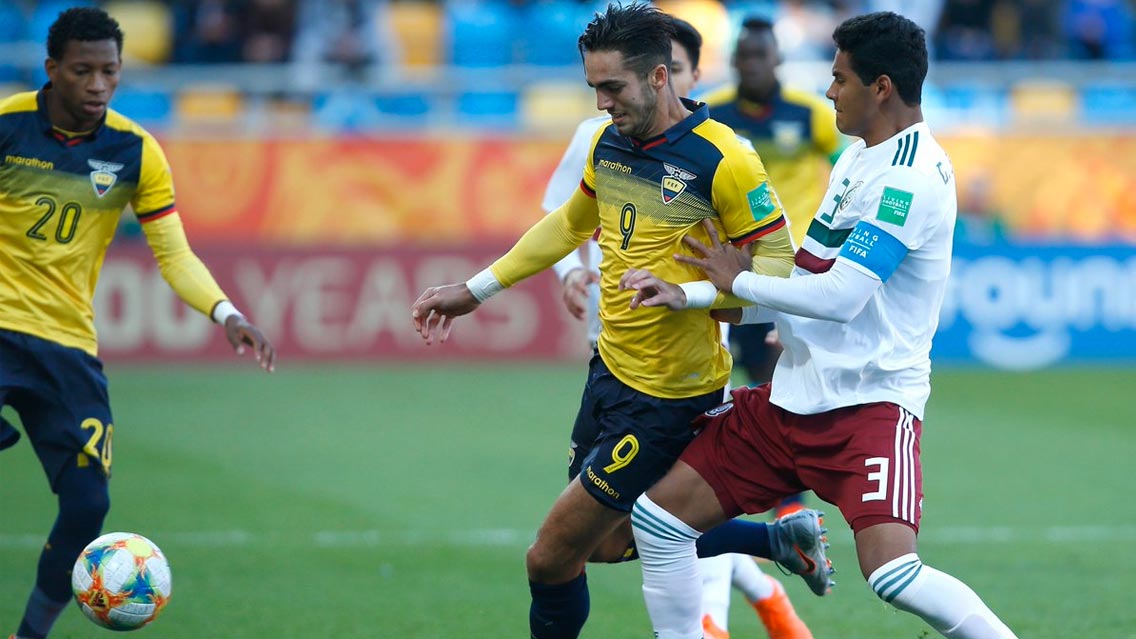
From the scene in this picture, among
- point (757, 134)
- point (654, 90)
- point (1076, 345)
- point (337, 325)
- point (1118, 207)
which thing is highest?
point (654, 90)

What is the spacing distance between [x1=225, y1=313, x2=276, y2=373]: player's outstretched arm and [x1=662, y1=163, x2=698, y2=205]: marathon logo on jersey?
169 cm

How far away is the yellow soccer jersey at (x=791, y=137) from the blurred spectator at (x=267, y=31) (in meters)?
10.0

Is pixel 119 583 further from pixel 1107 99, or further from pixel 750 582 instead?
pixel 1107 99

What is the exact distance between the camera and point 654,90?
527cm

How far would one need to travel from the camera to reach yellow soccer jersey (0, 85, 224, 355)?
20.2 feet

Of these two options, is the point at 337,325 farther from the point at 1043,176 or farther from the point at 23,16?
the point at 1043,176

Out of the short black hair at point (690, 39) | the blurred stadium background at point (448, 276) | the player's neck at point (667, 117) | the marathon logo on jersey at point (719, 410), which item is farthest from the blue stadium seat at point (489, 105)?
the marathon logo on jersey at point (719, 410)

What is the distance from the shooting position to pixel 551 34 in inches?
716

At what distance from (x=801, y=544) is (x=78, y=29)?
3.46m

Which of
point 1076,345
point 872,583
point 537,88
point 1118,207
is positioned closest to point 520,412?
point 537,88

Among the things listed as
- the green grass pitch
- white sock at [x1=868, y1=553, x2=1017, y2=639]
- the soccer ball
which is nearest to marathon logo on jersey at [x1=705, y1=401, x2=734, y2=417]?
white sock at [x1=868, y1=553, x2=1017, y2=639]

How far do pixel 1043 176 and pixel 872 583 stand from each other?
12.4m

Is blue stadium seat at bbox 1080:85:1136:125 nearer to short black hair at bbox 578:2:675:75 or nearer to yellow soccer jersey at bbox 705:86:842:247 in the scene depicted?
yellow soccer jersey at bbox 705:86:842:247

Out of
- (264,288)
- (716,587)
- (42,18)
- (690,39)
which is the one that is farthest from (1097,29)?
(716,587)
